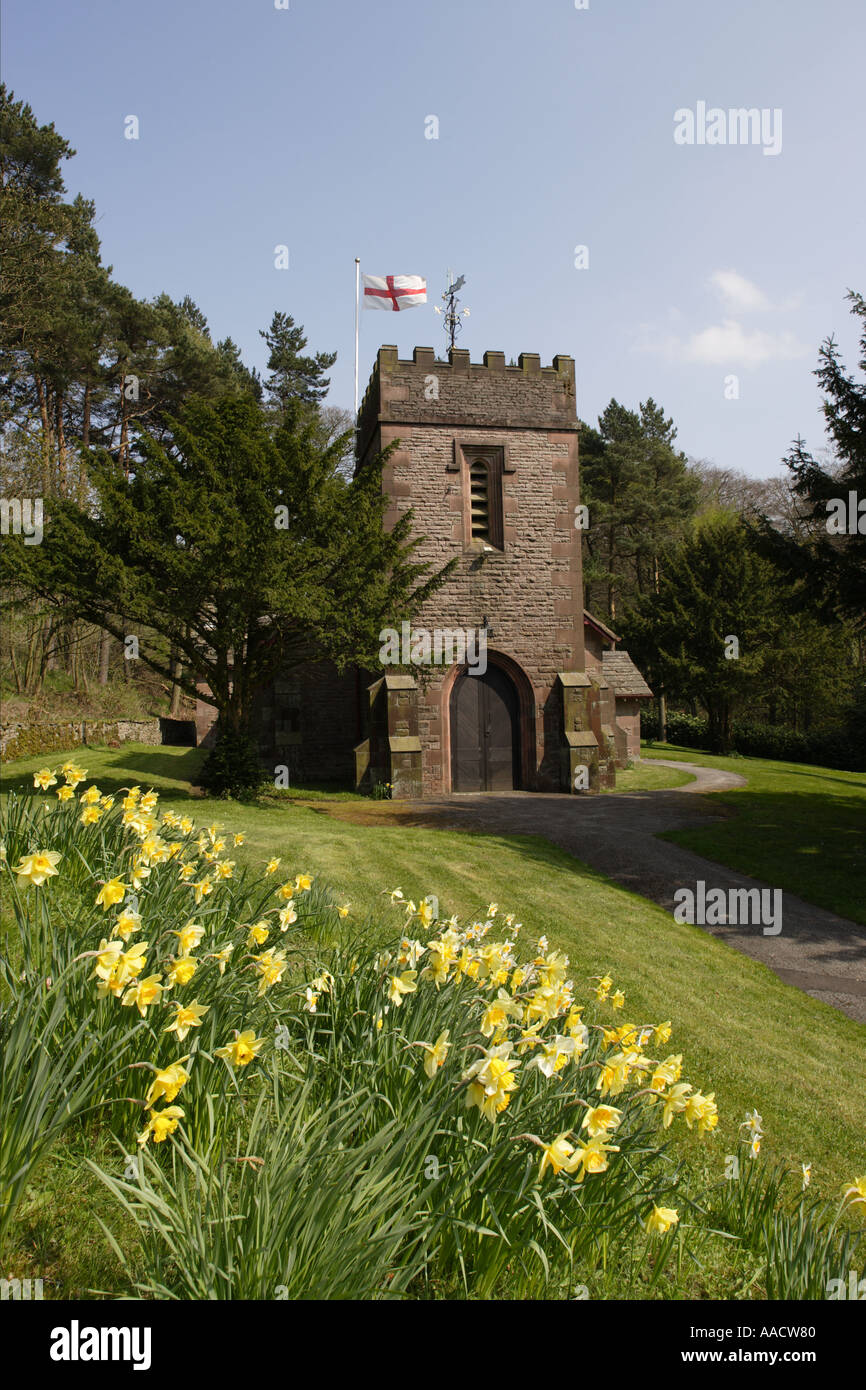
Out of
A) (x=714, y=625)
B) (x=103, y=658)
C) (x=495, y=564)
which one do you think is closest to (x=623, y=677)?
(x=714, y=625)

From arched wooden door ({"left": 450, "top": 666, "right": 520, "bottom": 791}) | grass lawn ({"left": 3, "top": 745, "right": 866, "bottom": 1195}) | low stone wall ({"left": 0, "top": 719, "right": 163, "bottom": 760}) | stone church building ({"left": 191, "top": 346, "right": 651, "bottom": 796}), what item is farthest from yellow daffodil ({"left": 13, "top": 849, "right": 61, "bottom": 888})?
low stone wall ({"left": 0, "top": 719, "right": 163, "bottom": 760})

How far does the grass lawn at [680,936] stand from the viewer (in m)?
5.04

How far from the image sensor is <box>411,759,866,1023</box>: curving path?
26.4 feet

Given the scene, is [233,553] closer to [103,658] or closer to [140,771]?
[140,771]

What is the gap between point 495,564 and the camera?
65.4 feet

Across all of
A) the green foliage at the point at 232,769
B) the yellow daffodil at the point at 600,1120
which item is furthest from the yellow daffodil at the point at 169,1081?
the green foliage at the point at 232,769

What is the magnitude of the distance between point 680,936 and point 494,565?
42.0ft

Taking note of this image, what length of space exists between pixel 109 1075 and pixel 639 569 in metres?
47.7

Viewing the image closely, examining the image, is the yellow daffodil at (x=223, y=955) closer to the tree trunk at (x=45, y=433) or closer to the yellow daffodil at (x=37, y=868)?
the yellow daffodil at (x=37, y=868)

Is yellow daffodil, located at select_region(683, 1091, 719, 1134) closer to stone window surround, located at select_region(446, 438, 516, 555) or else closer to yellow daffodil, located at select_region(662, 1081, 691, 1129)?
yellow daffodil, located at select_region(662, 1081, 691, 1129)

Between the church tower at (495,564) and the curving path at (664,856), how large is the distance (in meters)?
1.25

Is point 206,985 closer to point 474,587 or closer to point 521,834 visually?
point 521,834

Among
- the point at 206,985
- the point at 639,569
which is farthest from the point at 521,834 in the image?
the point at 639,569
